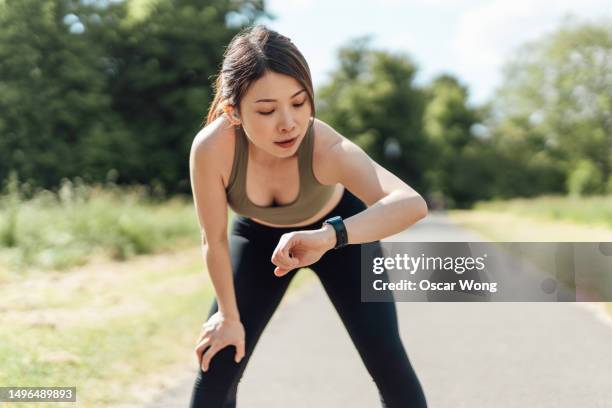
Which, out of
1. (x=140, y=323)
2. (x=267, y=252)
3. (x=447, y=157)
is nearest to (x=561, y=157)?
(x=447, y=157)

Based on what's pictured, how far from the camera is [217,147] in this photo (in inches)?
102

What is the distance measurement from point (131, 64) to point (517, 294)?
25.2 meters

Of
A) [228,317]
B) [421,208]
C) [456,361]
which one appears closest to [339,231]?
[421,208]

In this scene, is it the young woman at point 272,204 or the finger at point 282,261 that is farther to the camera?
the young woman at point 272,204

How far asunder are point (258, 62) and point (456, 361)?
3.81m

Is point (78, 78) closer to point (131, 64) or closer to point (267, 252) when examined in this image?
point (131, 64)

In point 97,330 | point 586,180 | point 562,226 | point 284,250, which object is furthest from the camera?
point 586,180

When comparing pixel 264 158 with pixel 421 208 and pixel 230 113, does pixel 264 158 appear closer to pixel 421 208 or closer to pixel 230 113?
pixel 230 113

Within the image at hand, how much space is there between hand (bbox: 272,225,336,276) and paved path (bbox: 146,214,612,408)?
2.48 m

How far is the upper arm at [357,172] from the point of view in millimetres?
2379

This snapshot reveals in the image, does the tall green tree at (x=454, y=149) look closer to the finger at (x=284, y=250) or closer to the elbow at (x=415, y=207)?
the elbow at (x=415, y=207)

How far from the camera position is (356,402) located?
4402mm

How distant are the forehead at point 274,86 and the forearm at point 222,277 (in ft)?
2.08

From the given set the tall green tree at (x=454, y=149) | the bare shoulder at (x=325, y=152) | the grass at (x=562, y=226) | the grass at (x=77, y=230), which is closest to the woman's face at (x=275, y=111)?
the bare shoulder at (x=325, y=152)
